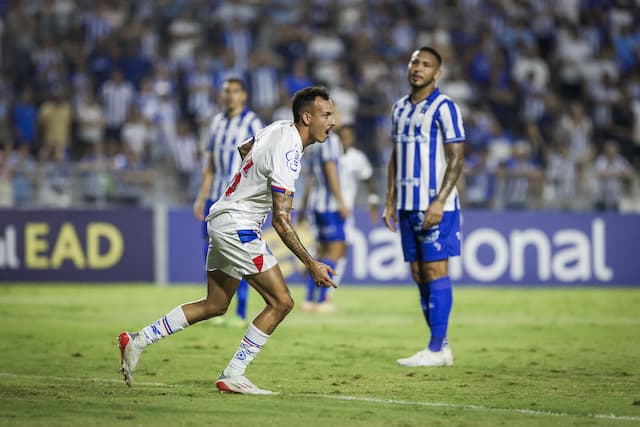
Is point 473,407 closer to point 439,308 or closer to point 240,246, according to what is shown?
point 240,246

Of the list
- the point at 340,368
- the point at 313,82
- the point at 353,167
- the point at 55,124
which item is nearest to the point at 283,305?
the point at 340,368

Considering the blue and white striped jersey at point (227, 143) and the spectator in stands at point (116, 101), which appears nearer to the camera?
the blue and white striped jersey at point (227, 143)

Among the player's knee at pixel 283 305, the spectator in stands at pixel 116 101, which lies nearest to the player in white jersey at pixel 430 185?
the player's knee at pixel 283 305

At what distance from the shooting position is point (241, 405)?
7.40 meters

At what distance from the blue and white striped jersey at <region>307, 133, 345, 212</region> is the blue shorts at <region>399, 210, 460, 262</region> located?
14.3ft

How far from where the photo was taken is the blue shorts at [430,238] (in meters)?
9.63

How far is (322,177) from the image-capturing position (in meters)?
14.4

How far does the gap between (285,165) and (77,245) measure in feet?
37.2

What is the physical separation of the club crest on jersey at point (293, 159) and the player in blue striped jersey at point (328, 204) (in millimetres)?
6236

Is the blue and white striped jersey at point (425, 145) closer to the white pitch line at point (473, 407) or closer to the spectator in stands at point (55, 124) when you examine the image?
the white pitch line at point (473, 407)

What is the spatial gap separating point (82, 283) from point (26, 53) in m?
6.68

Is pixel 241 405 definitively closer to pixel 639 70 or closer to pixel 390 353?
pixel 390 353

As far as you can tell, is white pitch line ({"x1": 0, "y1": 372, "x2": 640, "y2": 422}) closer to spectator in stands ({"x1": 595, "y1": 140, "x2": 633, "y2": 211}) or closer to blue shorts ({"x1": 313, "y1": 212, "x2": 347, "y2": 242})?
blue shorts ({"x1": 313, "y1": 212, "x2": 347, "y2": 242})

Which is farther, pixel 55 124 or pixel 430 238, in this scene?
pixel 55 124
